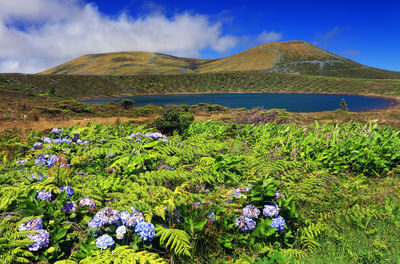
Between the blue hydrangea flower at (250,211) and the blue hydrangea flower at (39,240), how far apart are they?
189 cm

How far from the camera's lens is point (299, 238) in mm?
2475

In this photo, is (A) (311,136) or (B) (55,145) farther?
(A) (311,136)

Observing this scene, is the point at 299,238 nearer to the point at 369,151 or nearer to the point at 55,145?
the point at 369,151

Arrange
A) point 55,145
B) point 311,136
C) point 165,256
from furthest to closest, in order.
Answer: point 311,136 < point 55,145 < point 165,256

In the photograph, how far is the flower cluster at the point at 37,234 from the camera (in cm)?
165

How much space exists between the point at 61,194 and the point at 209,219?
1.59 meters

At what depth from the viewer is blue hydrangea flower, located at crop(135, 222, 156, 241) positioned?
5.82 feet

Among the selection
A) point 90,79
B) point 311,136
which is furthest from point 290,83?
point 311,136

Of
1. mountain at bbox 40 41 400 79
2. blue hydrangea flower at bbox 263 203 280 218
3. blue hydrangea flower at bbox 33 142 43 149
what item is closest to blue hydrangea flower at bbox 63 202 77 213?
blue hydrangea flower at bbox 263 203 280 218

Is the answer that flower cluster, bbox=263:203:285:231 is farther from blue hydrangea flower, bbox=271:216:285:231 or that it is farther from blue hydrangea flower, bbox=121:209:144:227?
blue hydrangea flower, bbox=121:209:144:227

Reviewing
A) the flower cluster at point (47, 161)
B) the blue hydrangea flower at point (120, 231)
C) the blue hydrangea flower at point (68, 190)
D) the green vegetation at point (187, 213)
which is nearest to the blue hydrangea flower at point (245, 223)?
the green vegetation at point (187, 213)

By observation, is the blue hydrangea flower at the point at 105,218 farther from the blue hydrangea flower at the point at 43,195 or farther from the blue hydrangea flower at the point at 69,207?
the blue hydrangea flower at the point at 43,195

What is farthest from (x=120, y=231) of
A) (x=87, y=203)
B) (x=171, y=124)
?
(x=171, y=124)

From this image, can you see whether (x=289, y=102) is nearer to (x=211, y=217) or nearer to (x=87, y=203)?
(x=211, y=217)
